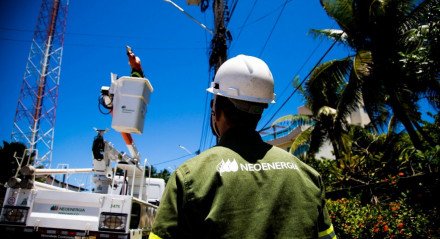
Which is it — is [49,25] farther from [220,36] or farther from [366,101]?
[366,101]

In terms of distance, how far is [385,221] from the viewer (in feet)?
18.1

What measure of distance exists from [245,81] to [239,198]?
0.70 metres

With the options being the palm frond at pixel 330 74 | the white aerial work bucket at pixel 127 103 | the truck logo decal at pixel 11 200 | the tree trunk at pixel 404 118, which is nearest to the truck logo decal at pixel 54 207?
the truck logo decal at pixel 11 200

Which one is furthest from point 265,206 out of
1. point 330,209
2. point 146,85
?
point 330,209

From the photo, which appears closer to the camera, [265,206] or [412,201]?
[265,206]

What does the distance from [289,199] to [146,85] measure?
17.0 ft

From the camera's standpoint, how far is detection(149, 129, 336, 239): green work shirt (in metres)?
1.30

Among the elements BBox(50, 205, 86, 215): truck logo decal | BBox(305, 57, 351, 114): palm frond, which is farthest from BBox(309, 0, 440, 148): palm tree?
BBox(50, 205, 86, 215): truck logo decal

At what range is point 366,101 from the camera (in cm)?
1201

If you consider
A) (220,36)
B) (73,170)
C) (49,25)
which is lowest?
(73,170)

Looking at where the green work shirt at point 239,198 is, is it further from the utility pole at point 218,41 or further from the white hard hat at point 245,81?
the utility pole at point 218,41

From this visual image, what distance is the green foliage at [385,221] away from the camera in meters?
4.80

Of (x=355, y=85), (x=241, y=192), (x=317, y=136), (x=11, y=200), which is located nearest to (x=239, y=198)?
(x=241, y=192)

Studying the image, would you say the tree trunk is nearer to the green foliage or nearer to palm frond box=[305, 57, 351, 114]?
palm frond box=[305, 57, 351, 114]
